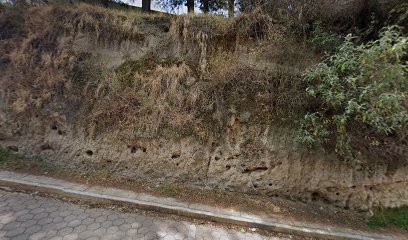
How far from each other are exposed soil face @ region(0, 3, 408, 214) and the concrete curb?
61 cm

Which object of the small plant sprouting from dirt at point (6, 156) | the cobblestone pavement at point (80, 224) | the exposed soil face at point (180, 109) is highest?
the exposed soil face at point (180, 109)

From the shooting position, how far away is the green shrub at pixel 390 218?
3873 millimetres

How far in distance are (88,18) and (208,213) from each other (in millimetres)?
5183

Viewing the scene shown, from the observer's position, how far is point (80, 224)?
297cm

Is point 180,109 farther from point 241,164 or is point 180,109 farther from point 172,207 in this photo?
point 172,207

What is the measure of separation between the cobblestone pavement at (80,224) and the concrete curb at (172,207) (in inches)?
6.7

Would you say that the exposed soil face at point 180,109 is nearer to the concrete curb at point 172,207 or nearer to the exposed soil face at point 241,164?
the exposed soil face at point 241,164

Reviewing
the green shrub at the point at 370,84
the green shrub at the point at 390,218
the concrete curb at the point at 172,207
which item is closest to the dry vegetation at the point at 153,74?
the green shrub at the point at 370,84

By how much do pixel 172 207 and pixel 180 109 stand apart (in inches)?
76.5

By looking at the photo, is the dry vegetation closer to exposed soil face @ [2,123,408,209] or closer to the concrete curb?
exposed soil face @ [2,123,408,209]

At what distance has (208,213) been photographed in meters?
3.45

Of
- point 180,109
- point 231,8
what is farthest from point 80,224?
point 231,8

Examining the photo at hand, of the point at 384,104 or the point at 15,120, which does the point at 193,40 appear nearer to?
the point at 384,104

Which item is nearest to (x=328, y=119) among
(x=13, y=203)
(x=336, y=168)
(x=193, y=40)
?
(x=336, y=168)
